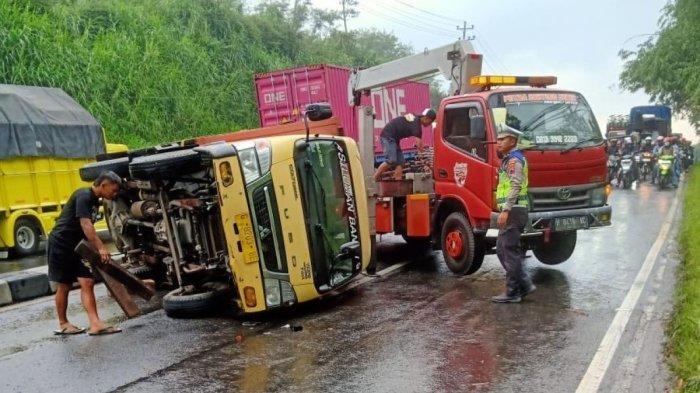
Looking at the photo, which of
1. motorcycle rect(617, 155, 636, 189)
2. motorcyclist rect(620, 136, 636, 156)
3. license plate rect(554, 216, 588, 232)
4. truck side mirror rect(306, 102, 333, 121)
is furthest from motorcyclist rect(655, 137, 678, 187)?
truck side mirror rect(306, 102, 333, 121)

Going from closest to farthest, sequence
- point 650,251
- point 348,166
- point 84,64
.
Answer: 1. point 348,166
2. point 650,251
3. point 84,64

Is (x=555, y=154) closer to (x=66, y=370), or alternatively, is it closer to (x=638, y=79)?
(x=66, y=370)

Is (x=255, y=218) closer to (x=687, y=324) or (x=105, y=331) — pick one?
(x=105, y=331)

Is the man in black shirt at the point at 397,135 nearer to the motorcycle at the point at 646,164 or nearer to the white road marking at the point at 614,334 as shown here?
the white road marking at the point at 614,334

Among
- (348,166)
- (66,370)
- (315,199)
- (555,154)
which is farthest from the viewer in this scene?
(555,154)

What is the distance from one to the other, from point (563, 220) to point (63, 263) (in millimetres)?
5318

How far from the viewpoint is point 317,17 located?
4525cm

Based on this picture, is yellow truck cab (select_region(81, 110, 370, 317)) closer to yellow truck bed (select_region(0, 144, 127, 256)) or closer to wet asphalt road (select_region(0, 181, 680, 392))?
wet asphalt road (select_region(0, 181, 680, 392))

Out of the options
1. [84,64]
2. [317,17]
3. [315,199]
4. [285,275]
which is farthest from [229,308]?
[317,17]

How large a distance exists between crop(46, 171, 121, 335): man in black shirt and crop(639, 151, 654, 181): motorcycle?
62.7 ft

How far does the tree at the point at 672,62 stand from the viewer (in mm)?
22203

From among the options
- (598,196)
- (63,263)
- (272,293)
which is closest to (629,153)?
(598,196)

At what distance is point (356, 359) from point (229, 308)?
2.21 metres

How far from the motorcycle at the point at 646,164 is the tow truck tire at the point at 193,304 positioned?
60.6ft
